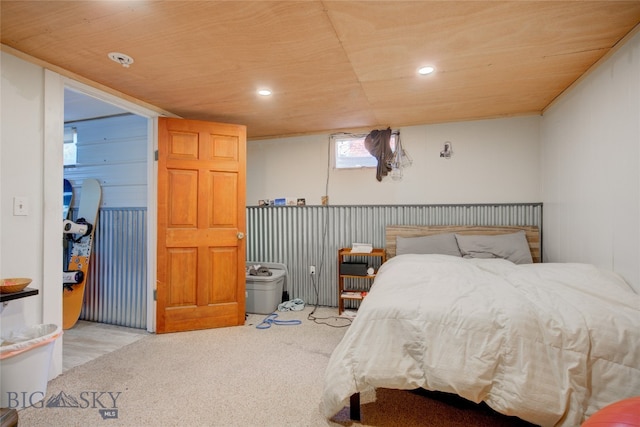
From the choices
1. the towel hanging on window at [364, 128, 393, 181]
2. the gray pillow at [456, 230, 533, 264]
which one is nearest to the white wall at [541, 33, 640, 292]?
the gray pillow at [456, 230, 533, 264]

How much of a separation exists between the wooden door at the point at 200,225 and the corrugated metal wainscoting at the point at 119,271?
15.7 inches

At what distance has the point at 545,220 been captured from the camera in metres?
3.07

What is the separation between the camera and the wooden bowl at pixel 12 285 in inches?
66.9

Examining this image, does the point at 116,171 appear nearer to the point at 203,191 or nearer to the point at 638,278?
the point at 203,191

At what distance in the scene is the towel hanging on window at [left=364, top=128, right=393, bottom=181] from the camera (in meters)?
3.58

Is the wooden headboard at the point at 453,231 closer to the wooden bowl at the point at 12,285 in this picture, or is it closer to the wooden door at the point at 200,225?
the wooden door at the point at 200,225

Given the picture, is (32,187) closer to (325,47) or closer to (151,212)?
(151,212)

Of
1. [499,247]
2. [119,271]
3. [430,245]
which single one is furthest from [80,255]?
Result: [499,247]

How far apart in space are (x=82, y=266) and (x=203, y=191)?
5.15 ft

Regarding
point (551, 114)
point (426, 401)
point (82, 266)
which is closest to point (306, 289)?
point (426, 401)

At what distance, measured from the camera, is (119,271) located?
3215 mm

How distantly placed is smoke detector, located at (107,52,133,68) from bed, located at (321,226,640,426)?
220cm

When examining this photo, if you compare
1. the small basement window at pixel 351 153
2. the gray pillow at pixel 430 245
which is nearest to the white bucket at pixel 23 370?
the gray pillow at pixel 430 245

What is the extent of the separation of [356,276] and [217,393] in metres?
1.83
